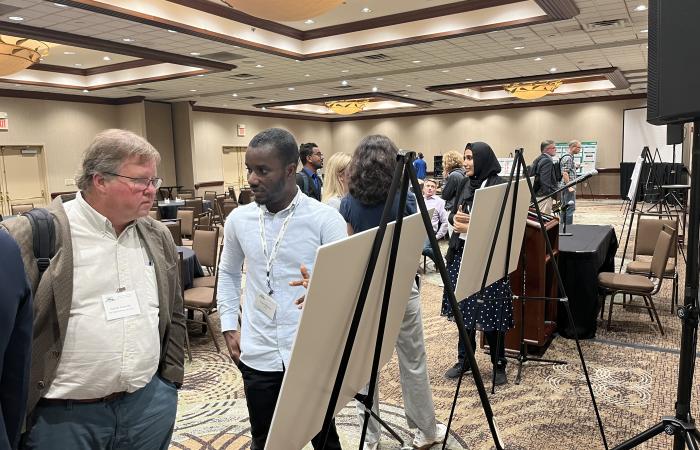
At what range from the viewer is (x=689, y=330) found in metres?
1.61

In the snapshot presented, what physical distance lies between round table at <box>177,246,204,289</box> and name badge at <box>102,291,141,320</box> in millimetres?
2957

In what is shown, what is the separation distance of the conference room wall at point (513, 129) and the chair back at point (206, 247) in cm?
1110

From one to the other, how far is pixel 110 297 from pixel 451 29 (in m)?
7.69

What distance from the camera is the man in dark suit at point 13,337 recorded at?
84cm

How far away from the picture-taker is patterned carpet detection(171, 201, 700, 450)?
112 inches

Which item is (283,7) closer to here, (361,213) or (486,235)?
(361,213)

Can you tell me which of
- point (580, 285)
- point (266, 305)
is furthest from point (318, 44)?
point (266, 305)

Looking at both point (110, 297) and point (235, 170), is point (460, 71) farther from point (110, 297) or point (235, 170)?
point (110, 297)

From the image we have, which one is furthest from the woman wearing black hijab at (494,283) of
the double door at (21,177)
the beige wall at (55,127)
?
the double door at (21,177)

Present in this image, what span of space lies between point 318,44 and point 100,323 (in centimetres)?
850

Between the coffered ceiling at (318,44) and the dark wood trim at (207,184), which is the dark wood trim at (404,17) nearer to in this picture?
the coffered ceiling at (318,44)

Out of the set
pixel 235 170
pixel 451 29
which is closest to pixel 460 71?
pixel 451 29

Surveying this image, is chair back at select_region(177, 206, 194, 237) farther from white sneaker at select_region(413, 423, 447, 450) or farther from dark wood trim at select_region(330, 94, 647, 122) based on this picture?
dark wood trim at select_region(330, 94, 647, 122)

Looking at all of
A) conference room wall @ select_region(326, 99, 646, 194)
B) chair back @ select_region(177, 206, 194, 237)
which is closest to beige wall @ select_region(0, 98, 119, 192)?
chair back @ select_region(177, 206, 194, 237)
